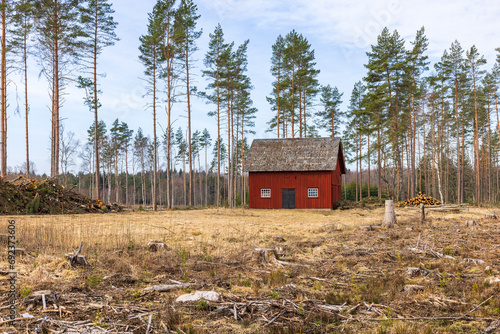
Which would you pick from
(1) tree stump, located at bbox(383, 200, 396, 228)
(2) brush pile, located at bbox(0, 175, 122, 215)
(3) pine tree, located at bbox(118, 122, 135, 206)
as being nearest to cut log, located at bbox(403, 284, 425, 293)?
(1) tree stump, located at bbox(383, 200, 396, 228)

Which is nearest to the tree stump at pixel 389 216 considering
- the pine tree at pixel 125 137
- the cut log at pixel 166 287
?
the cut log at pixel 166 287

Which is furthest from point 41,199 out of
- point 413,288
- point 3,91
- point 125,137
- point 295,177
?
point 125,137

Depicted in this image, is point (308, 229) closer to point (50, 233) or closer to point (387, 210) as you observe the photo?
point (387, 210)

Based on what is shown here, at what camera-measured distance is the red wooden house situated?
101 feet

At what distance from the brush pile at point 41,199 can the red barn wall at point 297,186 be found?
1279 cm

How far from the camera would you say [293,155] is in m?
32.8

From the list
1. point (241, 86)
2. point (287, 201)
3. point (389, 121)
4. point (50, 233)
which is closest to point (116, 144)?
point (241, 86)

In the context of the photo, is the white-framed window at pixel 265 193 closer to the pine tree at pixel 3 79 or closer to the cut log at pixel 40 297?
the pine tree at pixel 3 79

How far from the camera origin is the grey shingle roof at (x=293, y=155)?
3136 cm

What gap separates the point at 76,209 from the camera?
22031mm

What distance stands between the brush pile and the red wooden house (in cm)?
1307

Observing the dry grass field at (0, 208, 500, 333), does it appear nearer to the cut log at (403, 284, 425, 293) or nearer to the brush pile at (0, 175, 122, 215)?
the cut log at (403, 284, 425, 293)

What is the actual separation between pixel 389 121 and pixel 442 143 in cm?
1772

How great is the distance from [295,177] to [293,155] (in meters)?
2.38
